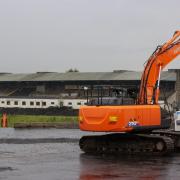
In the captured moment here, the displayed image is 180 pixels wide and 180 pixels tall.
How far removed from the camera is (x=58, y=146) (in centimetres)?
2388

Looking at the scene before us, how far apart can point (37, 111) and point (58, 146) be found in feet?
124

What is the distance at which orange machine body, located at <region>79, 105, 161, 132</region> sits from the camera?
66.2 ft

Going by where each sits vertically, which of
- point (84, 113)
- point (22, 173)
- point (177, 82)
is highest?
point (177, 82)

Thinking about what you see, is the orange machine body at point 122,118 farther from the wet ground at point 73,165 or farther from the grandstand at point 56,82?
the grandstand at point 56,82

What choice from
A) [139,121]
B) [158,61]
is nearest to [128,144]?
[139,121]

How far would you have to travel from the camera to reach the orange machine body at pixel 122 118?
2019 centimetres

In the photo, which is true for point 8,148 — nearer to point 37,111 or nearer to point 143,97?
point 143,97

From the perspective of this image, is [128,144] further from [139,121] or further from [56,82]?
[56,82]

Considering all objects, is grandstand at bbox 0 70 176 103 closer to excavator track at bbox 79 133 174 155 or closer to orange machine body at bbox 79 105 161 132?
excavator track at bbox 79 133 174 155

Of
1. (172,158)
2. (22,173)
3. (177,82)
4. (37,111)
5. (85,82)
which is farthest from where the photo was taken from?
(85,82)

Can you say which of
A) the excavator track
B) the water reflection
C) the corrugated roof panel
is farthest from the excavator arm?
the corrugated roof panel

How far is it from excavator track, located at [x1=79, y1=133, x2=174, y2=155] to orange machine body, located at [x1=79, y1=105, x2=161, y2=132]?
543 millimetres

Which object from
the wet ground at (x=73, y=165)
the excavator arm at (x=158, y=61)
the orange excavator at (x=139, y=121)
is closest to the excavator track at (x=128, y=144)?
the orange excavator at (x=139, y=121)

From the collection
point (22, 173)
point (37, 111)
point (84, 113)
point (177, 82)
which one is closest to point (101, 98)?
point (84, 113)
